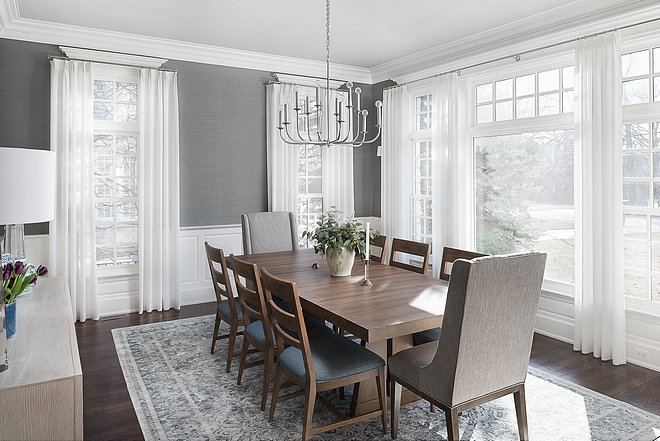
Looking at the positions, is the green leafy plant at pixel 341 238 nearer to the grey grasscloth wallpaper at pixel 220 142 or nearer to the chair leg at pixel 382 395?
the chair leg at pixel 382 395

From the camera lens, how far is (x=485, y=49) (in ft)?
15.2

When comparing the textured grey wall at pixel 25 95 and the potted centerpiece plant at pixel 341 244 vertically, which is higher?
the textured grey wall at pixel 25 95

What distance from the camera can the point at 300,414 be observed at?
109 inches

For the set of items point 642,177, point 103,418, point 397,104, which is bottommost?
point 103,418

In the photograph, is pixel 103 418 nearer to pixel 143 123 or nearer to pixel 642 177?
pixel 143 123

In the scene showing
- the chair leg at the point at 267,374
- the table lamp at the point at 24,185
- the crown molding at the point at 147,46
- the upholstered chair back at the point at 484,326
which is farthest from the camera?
the crown molding at the point at 147,46

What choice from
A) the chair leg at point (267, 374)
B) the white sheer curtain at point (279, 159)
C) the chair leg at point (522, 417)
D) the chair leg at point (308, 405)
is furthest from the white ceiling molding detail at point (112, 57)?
the chair leg at point (522, 417)

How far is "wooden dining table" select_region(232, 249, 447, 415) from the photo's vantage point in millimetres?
2279

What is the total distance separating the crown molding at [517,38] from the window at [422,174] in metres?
0.39

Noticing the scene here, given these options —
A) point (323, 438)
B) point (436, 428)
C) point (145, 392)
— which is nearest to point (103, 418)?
point (145, 392)

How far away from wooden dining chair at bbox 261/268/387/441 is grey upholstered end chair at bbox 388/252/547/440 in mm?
222

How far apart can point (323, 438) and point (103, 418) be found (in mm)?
1332

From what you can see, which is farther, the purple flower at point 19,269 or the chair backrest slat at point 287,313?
the chair backrest slat at point 287,313

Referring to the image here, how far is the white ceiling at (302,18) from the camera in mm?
3861
